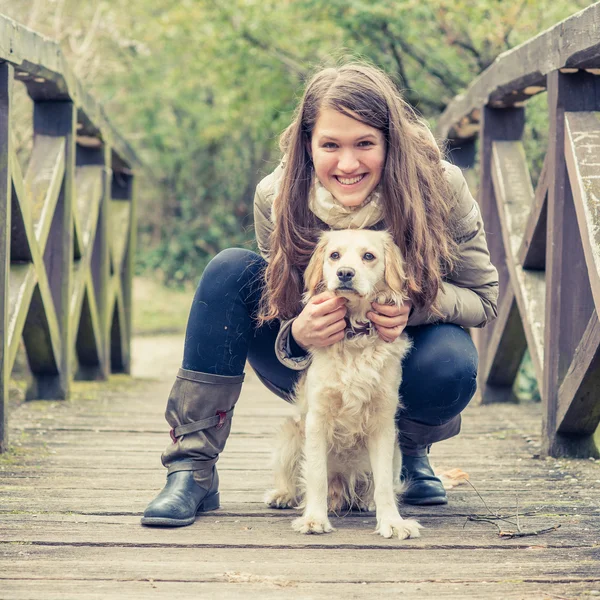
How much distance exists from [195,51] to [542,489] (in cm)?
820

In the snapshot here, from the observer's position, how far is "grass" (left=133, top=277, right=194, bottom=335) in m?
11.3

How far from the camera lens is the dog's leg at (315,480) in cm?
244

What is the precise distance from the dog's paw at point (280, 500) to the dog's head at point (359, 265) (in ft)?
2.09

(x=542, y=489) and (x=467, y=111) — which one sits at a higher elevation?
(x=467, y=111)

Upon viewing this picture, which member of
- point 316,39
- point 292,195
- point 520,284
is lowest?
point 520,284

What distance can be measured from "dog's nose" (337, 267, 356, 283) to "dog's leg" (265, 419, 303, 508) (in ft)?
1.76

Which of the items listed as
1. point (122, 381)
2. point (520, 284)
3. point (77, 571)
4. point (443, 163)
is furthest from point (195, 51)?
point (77, 571)

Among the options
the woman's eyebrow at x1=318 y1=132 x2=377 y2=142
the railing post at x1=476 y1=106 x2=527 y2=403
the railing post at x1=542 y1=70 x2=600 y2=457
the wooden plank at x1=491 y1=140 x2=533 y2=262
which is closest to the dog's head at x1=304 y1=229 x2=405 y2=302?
the woman's eyebrow at x1=318 y1=132 x2=377 y2=142

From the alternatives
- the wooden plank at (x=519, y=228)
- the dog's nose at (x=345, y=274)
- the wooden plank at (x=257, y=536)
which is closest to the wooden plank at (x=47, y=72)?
the dog's nose at (x=345, y=274)

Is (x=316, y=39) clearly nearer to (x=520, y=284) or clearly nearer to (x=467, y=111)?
(x=467, y=111)

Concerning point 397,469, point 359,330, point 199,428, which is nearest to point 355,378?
point 359,330

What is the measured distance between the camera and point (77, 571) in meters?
2.03

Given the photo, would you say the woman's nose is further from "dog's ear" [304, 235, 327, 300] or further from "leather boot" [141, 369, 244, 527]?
"leather boot" [141, 369, 244, 527]

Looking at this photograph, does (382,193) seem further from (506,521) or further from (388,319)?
(506,521)
